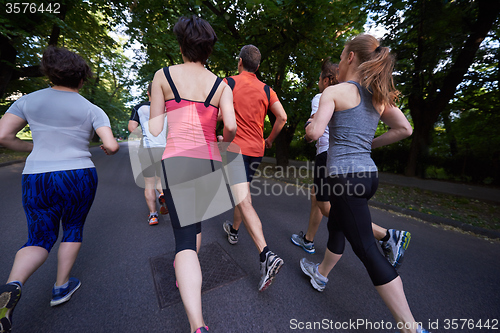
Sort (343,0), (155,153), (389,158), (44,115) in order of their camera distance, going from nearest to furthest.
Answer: (44,115)
(155,153)
(343,0)
(389,158)

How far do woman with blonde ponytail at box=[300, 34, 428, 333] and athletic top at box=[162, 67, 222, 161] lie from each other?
2.34ft

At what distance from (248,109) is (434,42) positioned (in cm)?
749

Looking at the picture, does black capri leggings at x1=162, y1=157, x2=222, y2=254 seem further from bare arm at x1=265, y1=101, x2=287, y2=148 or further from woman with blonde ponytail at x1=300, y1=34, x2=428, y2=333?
bare arm at x1=265, y1=101, x2=287, y2=148

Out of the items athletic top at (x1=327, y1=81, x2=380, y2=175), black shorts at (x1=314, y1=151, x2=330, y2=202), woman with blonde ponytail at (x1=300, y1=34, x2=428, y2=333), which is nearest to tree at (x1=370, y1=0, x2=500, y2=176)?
black shorts at (x1=314, y1=151, x2=330, y2=202)

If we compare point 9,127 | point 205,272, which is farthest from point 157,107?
point 205,272

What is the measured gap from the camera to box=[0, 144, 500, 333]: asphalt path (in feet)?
5.44

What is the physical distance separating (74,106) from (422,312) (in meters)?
3.29

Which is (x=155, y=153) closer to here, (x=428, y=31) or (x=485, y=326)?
(x=485, y=326)

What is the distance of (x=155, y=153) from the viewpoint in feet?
10.1

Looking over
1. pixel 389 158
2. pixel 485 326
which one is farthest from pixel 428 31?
pixel 485 326

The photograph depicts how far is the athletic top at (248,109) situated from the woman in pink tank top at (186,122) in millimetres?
784

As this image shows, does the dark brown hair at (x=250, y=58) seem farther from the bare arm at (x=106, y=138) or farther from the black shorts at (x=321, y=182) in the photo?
the bare arm at (x=106, y=138)

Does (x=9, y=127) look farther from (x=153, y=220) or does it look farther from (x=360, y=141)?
(x=360, y=141)

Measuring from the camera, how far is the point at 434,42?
20.9ft
